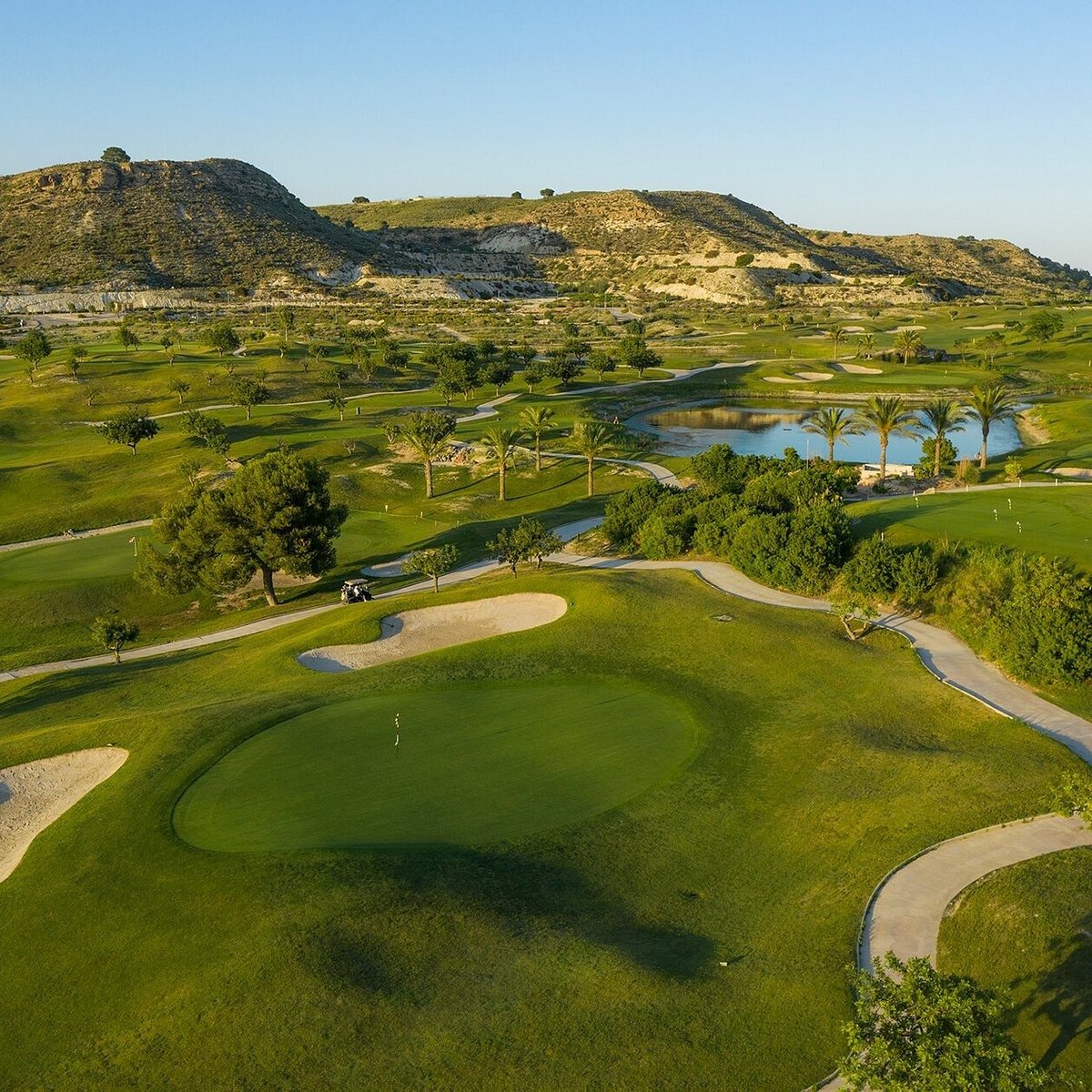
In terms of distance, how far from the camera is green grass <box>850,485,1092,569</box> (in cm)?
4866

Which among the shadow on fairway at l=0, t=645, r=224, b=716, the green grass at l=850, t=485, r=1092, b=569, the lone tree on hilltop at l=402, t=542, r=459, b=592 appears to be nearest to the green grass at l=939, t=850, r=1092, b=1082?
the green grass at l=850, t=485, r=1092, b=569

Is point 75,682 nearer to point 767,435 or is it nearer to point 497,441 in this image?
point 497,441

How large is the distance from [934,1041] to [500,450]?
65.8 m

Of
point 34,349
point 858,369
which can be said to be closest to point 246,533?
point 34,349

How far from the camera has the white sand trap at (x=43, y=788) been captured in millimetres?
28047

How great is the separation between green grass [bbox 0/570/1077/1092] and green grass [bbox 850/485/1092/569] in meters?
16.8

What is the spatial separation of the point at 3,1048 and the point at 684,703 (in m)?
24.0

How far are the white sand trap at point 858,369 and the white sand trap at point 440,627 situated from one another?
345ft

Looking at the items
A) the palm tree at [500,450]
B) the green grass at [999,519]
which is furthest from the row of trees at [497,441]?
the green grass at [999,519]

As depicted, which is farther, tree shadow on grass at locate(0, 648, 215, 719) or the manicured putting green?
tree shadow on grass at locate(0, 648, 215, 719)

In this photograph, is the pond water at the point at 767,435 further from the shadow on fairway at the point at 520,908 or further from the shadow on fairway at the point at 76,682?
the shadow on fairway at the point at 520,908

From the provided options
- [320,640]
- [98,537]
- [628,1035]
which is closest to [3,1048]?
[628,1035]

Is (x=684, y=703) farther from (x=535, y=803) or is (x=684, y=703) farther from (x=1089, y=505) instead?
(x=1089, y=505)

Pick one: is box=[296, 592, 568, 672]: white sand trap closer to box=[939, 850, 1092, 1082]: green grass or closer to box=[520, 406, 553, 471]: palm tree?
box=[939, 850, 1092, 1082]: green grass
